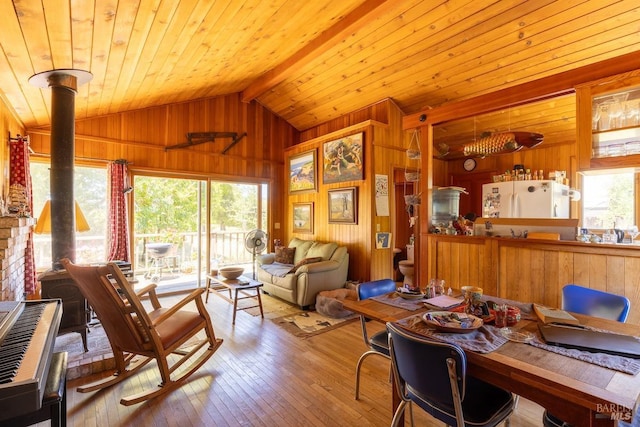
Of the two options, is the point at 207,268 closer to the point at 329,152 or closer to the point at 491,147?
the point at 329,152

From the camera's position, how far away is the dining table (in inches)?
38.5

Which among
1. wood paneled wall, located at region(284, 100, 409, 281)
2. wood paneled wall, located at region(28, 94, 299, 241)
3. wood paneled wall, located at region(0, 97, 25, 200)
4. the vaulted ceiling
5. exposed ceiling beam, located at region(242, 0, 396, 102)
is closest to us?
the vaulted ceiling

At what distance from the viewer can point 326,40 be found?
3887mm

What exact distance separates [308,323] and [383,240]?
186cm

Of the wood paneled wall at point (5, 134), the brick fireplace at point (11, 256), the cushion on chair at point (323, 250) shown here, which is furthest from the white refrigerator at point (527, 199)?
the wood paneled wall at point (5, 134)

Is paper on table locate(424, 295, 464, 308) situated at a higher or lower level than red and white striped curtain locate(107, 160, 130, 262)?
lower

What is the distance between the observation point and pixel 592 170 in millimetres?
2420

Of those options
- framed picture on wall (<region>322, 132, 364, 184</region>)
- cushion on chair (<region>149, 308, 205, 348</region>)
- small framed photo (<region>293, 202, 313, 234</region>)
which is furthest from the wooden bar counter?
small framed photo (<region>293, 202, 313, 234</region>)

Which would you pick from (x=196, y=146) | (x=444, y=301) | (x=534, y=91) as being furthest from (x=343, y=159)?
(x=444, y=301)

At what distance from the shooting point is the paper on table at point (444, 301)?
189 centimetres

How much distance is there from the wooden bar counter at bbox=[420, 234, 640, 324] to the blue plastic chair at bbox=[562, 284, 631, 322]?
0.44 m

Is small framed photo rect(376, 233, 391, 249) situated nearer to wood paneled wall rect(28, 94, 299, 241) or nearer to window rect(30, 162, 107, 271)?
wood paneled wall rect(28, 94, 299, 241)

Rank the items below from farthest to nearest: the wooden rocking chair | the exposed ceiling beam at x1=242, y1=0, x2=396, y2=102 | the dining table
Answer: the exposed ceiling beam at x1=242, y1=0, x2=396, y2=102 → the wooden rocking chair → the dining table

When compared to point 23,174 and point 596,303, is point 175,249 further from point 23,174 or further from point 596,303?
point 596,303
